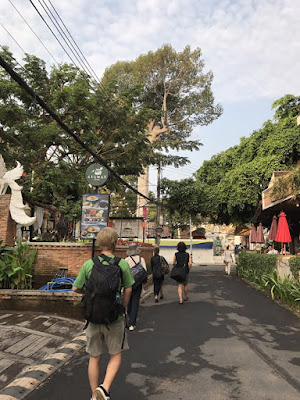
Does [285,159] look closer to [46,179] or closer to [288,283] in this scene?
[288,283]

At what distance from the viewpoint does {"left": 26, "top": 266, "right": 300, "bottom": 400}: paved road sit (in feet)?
11.8

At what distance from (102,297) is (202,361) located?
2527 mm

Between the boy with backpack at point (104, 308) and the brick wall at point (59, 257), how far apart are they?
6918 millimetres

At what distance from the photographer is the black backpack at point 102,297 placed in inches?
114

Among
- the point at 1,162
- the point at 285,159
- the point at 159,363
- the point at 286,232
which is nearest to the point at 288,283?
the point at 286,232

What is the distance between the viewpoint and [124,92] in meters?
18.6

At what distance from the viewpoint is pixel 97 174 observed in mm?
10539

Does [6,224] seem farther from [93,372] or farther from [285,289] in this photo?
[285,289]

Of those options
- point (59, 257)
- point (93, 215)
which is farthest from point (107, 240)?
point (59, 257)

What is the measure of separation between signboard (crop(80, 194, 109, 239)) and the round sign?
87cm

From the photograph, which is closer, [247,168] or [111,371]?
[111,371]

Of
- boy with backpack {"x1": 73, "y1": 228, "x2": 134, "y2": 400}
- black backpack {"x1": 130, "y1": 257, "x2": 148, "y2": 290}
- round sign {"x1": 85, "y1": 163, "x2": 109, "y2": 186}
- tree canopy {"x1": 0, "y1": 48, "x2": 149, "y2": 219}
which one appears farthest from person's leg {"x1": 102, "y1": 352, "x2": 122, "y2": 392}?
tree canopy {"x1": 0, "y1": 48, "x2": 149, "y2": 219}

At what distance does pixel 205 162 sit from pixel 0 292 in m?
19.5

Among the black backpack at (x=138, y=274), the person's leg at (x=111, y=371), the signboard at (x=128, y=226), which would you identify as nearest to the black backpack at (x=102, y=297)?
the person's leg at (x=111, y=371)
